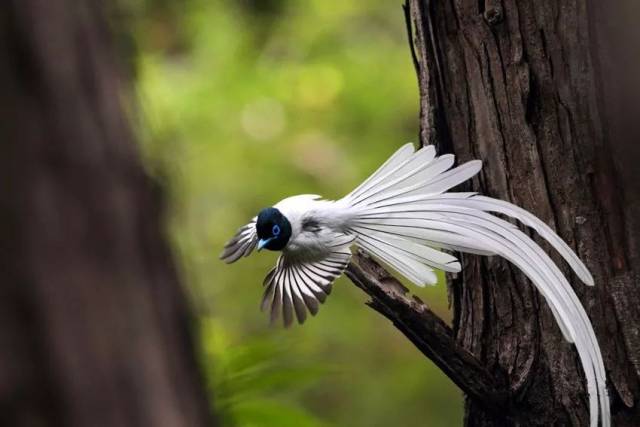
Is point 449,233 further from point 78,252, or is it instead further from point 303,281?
point 78,252

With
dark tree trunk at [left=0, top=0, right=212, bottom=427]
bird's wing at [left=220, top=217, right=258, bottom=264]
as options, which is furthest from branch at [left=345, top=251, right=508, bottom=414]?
dark tree trunk at [left=0, top=0, right=212, bottom=427]

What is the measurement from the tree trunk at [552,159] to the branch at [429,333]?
0.17ft

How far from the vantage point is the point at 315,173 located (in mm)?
5184

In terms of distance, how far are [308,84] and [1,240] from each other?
4.37 m

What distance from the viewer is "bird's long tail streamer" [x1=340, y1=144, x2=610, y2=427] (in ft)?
7.82

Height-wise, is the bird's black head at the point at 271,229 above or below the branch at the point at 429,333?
above

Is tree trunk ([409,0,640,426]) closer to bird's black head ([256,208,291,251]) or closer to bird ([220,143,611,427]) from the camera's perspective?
bird ([220,143,611,427])

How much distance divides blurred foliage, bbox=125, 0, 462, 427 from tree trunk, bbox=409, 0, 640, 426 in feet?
7.62

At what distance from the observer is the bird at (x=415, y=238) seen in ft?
7.87

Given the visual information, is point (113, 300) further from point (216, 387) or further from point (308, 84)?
point (308, 84)

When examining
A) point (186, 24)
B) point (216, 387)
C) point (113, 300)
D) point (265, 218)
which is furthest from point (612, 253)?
point (186, 24)

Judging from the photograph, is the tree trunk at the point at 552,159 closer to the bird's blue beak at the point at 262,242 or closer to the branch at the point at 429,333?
the branch at the point at 429,333

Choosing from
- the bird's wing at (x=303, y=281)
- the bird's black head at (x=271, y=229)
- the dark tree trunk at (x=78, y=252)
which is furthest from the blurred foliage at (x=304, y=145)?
the dark tree trunk at (x=78, y=252)

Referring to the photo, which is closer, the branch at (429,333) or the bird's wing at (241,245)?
the branch at (429,333)
